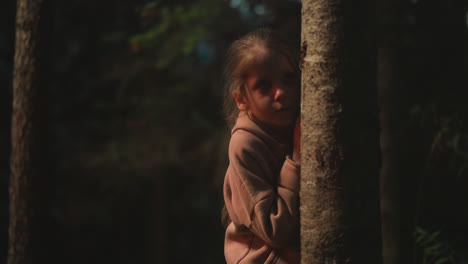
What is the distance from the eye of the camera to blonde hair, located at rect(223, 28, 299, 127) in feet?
8.11

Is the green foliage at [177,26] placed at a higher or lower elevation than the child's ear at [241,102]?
higher

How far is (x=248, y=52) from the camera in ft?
8.14

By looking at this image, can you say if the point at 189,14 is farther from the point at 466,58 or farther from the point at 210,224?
the point at 210,224

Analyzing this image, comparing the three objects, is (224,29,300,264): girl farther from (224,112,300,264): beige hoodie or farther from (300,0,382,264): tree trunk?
(300,0,382,264): tree trunk

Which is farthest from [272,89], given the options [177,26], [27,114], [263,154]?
[177,26]

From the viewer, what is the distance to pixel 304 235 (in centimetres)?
219

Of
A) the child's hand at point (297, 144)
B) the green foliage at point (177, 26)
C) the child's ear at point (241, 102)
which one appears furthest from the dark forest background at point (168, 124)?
the child's ear at point (241, 102)

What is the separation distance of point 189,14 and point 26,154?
11.2ft

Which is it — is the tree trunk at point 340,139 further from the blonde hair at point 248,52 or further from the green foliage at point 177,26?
the green foliage at point 177,26

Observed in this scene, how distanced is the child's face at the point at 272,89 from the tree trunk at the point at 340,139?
0.26m

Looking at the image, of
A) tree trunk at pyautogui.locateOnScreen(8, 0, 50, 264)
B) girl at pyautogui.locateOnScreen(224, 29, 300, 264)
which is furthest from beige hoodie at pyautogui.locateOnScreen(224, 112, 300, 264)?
tree trunk at pyautogui.locateOnScreen(8, 0, 50, 264)

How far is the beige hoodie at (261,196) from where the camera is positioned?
7.48 ft

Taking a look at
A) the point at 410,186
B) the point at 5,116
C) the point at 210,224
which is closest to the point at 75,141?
the point at 5,116

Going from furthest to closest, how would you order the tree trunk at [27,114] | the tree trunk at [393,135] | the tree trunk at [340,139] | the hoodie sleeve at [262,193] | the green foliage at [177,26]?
the green foliage at [177,26] → the tree trunk at [393,135] → the tree trunk at [27,114] → the hoodie sleeve at [262,193] → the tree trunk at [340,139]
